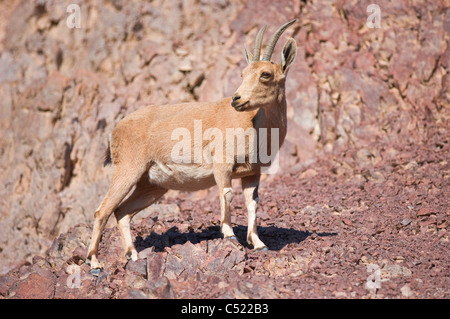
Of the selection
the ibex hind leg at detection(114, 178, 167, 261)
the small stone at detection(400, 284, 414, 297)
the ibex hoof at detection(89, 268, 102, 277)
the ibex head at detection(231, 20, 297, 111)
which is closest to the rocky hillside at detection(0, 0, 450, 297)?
the ibex hind leg at detection(114, 178, 167, 261)

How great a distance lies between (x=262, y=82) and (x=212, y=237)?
295cm

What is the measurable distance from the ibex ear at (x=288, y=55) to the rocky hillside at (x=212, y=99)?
2.88m

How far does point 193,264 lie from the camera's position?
25.9ft

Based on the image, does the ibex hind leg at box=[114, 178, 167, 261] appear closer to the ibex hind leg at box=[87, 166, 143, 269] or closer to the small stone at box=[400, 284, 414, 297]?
the ibex hind leg at box=[87, 166, 143, 269]

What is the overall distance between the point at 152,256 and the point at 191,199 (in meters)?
5.69

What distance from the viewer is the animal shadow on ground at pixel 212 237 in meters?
8.95

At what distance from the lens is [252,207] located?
856cm

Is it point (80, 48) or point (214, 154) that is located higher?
point (80, 48)

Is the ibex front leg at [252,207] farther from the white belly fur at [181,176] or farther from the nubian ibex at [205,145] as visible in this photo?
the white belly fur at [181,176]

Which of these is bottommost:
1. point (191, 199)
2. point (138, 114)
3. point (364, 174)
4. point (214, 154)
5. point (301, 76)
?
point (191, 199)

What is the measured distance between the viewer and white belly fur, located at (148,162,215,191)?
870 cm

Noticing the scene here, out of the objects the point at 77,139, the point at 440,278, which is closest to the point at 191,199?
the point at 77,139

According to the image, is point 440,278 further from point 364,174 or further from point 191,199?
point 191,199

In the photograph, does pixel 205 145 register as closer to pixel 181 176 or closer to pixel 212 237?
pixel 181 176
